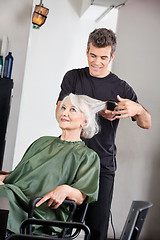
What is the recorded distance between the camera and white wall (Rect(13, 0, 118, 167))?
14.5 feet

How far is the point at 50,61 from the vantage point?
4434 millimetres

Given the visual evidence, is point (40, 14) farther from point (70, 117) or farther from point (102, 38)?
point (70, 117)

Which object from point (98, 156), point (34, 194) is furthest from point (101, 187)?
point (34, 194)

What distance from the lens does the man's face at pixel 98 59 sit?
2.82 meters

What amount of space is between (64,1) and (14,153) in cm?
162

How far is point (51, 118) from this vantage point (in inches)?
175

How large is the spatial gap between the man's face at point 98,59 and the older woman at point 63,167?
25cm

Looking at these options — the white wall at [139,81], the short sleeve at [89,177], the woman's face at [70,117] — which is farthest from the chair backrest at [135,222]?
the white wall at [139,81]

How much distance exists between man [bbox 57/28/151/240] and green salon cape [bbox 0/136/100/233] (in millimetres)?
185

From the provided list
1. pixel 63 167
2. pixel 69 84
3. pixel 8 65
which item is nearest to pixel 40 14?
pixel 8 65

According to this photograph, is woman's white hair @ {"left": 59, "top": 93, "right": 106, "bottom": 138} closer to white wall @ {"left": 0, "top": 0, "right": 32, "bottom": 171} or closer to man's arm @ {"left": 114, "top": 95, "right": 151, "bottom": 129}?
man's arm @ {"left": 114, "top": 95, "right": 151, "bottom": 129}

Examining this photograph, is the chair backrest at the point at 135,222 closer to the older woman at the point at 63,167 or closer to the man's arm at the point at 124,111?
the older woman at the point at 63,167

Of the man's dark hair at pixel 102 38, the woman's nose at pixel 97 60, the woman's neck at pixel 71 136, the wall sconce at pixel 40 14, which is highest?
the wall sconce at pixel 40 14

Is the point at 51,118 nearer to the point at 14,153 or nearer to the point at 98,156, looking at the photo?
the point at 14,153
